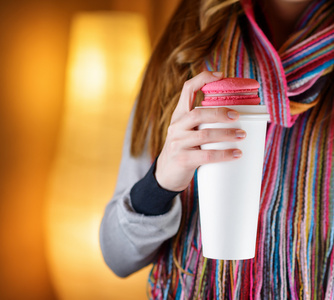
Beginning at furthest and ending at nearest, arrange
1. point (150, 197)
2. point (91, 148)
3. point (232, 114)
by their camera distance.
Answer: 1. point (91, 148)
2. point (150, 197)
3. point (232, 114)

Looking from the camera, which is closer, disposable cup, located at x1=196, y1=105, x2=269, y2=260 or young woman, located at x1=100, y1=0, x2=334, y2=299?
disposable cup, located at x1=196, y1=105, x2=269, y2=260

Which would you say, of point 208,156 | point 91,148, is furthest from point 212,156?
point 91,148

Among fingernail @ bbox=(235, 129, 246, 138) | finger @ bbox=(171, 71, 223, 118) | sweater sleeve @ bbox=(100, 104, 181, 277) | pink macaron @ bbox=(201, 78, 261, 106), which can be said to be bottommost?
sweater sleeve @ bbox=(100, 104, 181, 277)

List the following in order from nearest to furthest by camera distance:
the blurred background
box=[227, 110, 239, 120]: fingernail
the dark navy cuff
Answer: box=[227, 110, 239, 120]: fingernail, the dark navy cuff, the blurred background

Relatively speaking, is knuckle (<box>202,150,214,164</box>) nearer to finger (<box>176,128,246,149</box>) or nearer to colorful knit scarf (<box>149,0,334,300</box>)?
finger (<box>176,128,246,149</box>)

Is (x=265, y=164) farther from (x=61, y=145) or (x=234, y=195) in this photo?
(x=61, y=145)

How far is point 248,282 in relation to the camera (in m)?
0.56

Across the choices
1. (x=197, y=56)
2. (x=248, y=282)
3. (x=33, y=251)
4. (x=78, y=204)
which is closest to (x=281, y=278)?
(x=248, y=282)

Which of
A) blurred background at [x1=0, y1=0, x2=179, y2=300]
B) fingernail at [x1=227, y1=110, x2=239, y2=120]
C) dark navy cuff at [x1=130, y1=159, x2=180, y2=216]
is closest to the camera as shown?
fingernail at [x1=227, y1=110, x2=239, y2=120]

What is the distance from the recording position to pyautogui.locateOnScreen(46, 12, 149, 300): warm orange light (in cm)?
139

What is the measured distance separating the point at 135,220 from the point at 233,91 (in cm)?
28

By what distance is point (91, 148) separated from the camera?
143 centimetres

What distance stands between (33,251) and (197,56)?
1.11m

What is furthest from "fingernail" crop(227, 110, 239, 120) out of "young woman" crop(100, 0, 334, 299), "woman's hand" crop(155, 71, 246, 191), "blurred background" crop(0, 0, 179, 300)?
"blurred background" crop(0, 0, 179, 300)
